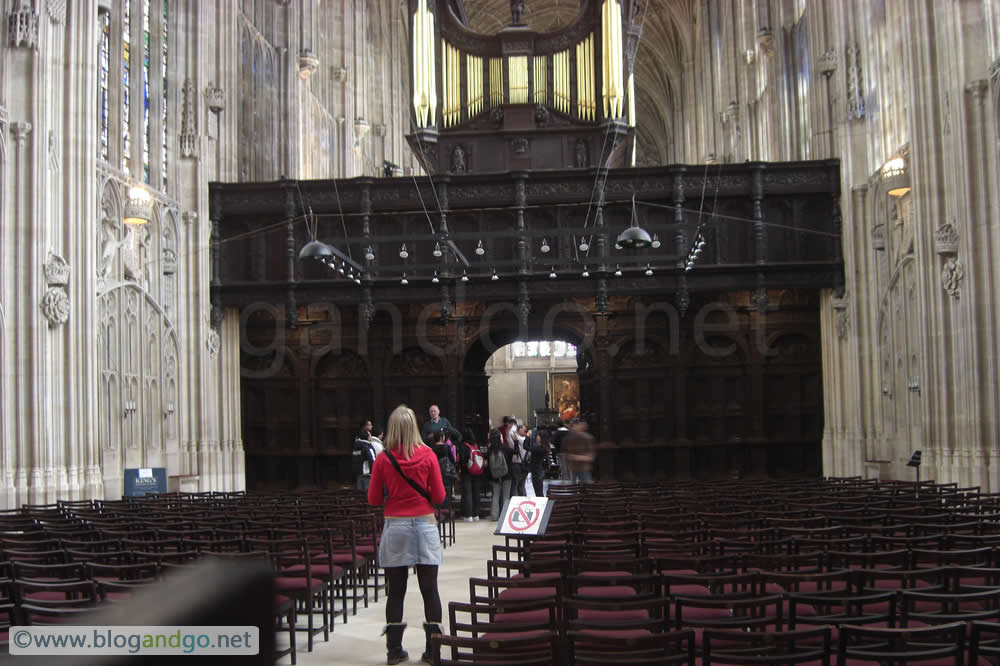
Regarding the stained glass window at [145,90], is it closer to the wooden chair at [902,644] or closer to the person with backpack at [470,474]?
the person with backpack at [470,474]

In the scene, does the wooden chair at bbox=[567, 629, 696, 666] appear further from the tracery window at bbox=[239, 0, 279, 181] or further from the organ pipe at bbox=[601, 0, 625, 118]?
the tracery window at bbox=[239, 0, 279, 181]

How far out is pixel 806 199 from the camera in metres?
24.0

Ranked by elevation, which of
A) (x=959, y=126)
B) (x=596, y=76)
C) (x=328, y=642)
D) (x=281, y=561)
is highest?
(x=596, y=76)

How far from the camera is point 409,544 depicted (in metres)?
7.73

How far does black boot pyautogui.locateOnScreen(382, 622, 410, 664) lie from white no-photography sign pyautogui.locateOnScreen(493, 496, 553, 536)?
1.41 m

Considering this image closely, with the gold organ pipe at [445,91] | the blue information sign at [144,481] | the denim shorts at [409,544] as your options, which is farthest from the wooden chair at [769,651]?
the gold organ pipe at [445,91]

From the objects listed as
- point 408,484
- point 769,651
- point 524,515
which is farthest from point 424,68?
point 769,651

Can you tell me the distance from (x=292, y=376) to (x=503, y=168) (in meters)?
7.92

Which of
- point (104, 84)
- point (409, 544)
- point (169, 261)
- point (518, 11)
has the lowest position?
point (409, 544)

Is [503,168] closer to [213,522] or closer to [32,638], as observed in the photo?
[213,522]

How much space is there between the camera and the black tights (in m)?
7.75

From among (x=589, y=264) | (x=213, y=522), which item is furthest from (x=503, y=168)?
(x=213, y=522)

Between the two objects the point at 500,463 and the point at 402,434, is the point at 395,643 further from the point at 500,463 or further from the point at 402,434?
the point at 500,463

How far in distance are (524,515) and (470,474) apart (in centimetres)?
1125
